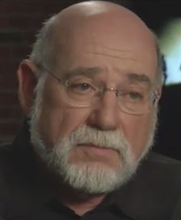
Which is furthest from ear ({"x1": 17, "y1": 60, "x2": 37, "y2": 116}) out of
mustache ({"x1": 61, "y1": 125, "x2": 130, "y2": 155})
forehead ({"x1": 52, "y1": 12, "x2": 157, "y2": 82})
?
mustache ({"x1": 61, "y1": 125, "x2": 130, "y2": 155})

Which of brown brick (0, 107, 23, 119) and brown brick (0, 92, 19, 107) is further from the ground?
brown brick (0, 92, 19, 107)

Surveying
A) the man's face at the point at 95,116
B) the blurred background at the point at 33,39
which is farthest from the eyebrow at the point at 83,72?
the blurred background at the point at 33,39

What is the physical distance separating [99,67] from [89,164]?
0.24 meters

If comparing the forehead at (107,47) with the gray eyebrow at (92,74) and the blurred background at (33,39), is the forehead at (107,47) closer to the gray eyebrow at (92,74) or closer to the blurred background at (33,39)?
the gray eyebrow at (92,74)

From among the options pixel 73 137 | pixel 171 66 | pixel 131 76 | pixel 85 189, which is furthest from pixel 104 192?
pixel 171 66

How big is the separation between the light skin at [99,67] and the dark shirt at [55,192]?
0.05 metres

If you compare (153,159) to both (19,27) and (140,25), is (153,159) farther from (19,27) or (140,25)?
(19,27)

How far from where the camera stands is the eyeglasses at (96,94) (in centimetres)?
165

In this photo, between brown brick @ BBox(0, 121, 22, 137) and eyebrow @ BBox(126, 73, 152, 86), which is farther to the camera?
brown brick @ BBox(0, 121, 22, 137)

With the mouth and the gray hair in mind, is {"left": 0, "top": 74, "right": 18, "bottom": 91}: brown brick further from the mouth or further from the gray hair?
the mouth

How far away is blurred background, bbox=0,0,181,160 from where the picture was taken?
3918mm

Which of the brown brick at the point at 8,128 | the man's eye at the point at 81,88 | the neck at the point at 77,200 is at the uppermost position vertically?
the man's eye at the point at 81,88

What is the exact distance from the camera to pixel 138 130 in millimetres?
1703

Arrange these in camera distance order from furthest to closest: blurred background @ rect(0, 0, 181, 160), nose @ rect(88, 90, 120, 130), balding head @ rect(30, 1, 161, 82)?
blurred background @ rect(0, 0, 181, 160)
balding head @ rect(30, 1, 161, 82)
nose @ rect(88, 90, 120, 130)
